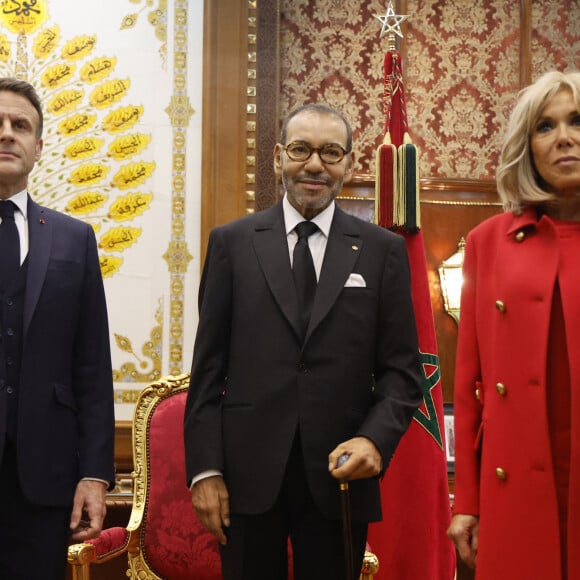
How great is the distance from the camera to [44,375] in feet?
5.95

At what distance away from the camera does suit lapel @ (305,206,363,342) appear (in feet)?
5.95

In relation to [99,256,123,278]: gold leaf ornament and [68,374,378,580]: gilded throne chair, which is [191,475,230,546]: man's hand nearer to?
[68,374,378,580]: gilded throne chair

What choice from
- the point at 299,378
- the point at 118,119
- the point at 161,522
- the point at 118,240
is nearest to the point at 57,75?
the point at 118,119

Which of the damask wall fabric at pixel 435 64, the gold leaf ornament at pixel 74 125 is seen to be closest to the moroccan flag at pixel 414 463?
the damask wall fabric at pixel 435 64

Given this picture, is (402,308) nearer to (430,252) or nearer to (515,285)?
(515,285)

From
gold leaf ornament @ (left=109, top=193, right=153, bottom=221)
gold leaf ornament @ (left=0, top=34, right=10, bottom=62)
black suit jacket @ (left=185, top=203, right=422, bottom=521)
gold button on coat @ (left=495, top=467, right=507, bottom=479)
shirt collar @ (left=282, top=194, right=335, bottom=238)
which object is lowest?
gold button on coat @ (left=495, top=467, right=507, bottom=479)

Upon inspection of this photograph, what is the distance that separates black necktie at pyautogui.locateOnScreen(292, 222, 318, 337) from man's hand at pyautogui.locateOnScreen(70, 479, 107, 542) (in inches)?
23.4

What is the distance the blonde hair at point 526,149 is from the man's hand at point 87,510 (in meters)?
1.13

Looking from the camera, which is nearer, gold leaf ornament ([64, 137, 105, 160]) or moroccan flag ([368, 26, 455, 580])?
moroccan flag ([368, 26, 455, 580])

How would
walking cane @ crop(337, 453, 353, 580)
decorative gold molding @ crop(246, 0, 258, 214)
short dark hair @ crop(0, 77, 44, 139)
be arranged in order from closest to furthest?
walking cane @ crop(337, 453, 353, 580)
short dark hair @ crop(0, 77, 44, 139)
decorative gold molding @ crop(246, 0, 258, 214)

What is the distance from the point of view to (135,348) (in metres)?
3.95

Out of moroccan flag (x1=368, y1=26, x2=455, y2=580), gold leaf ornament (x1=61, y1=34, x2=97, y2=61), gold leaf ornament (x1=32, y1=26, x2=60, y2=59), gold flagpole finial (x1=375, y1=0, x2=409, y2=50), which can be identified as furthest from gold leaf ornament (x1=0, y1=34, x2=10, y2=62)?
moroccan flag (x1=368, y1=26, x2=455, y2=580)

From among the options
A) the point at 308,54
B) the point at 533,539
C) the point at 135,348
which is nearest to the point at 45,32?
the point at 308,54

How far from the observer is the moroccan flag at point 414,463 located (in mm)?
2924
